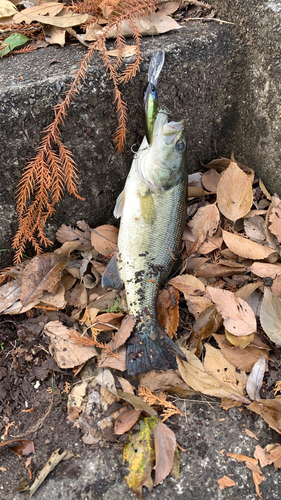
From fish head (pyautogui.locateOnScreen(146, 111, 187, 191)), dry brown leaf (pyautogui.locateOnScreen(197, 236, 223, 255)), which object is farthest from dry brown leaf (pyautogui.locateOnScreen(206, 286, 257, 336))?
fish head (pyautogui.locateOnScreen(146, 111, 187, 191))

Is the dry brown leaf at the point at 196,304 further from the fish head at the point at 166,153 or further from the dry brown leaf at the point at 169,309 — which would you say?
the fish head at the point at 166,153

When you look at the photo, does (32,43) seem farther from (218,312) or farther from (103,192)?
(218,312)

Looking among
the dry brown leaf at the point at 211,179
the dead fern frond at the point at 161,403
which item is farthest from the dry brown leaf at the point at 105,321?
the dry brown leaf at the point at 211,179

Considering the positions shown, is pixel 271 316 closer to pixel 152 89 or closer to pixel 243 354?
pixel 243 354

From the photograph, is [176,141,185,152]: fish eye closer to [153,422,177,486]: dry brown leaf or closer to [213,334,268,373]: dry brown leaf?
[213,334,268,373]: dry brown leaf

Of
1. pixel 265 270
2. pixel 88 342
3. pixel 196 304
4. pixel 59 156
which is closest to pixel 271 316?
pixel 265 270

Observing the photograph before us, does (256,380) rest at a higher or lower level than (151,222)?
lower
